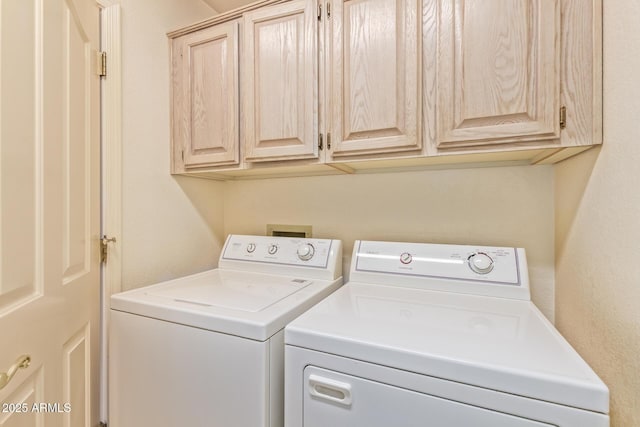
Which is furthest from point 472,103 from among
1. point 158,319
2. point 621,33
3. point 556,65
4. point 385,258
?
point 158,319

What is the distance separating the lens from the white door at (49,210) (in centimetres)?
77

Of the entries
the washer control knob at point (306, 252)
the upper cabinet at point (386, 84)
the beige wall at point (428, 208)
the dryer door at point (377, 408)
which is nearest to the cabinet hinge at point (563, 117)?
the upper cabinet at point (386, 84)

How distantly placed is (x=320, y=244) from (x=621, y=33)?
4.02 feet

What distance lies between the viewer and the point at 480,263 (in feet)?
3.85

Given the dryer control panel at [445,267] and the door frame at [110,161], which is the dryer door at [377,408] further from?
the door frame at [110,161]

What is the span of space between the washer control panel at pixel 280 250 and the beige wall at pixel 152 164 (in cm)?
27

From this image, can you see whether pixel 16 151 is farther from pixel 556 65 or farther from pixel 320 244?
pixel 556 65

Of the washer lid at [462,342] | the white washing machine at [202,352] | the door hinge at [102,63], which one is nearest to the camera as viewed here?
the washer lid at [462,342]

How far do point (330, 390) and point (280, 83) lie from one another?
1.18 meters

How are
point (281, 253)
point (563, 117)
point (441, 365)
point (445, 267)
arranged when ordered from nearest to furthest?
point (441, 365), point (563, 117), point (445, 267), point (281, 253)

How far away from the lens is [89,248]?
117cm

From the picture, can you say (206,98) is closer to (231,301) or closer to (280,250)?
(280,250)

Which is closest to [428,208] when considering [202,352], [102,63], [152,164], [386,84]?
[386,84]

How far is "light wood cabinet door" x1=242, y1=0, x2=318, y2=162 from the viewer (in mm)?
1236
